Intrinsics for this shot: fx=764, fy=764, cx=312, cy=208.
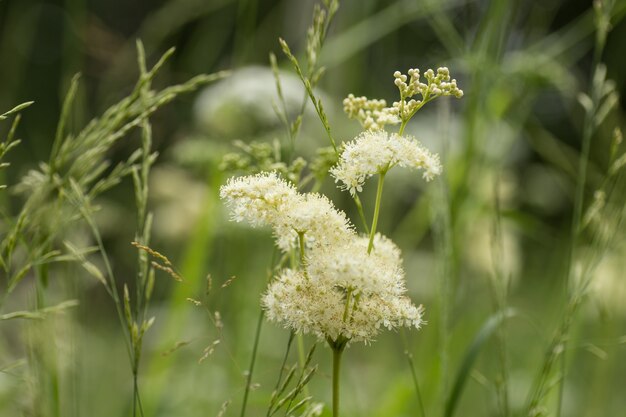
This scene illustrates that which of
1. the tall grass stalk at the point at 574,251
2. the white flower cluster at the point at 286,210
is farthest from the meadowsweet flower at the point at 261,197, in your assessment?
the tall grass stalk at the point at 574,251

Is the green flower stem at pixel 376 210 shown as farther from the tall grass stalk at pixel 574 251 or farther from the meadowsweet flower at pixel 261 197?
the tall grass stalk at pixel 574 251

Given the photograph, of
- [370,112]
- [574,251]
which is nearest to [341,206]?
[574,251]

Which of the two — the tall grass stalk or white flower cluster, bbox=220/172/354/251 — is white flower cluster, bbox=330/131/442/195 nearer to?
white flower cluster, bbox=220/172/354/251

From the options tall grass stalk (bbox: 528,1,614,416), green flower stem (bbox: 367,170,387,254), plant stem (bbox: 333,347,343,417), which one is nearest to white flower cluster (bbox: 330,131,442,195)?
green flower stem (bbox: 367,170,387,254)

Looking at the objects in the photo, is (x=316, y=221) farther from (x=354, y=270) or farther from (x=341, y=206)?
(x=341, y=206)

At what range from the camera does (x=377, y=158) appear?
0.73 meters

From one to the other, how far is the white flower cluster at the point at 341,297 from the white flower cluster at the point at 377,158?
68 millimetres

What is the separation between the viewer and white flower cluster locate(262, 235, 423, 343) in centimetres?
70

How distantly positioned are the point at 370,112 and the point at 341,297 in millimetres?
225

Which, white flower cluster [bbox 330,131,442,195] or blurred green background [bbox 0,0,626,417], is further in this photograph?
blurred green background [bbox 0,0,626,417]

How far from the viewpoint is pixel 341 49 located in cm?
182

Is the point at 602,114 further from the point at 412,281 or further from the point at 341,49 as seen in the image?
the point at 412,281

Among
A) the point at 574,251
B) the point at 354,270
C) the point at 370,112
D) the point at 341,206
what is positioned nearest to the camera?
the point at 354,270

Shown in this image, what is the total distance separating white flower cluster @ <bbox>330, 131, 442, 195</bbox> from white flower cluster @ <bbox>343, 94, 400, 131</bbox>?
0.04 metres
